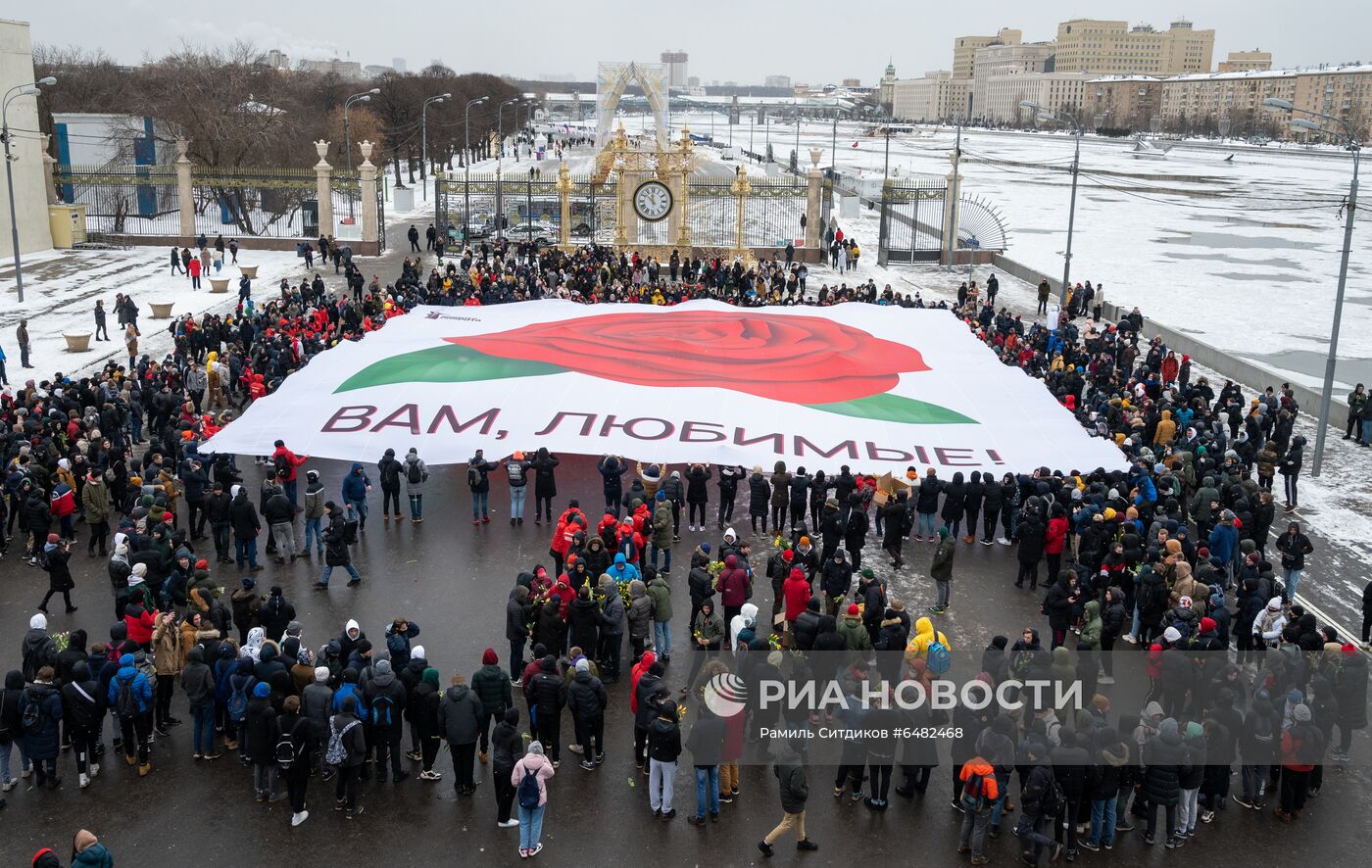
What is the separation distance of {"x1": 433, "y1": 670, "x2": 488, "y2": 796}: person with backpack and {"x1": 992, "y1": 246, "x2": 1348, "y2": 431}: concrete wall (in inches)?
759

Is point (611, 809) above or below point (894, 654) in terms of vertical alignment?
below

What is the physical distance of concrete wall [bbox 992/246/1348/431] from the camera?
22.5 m

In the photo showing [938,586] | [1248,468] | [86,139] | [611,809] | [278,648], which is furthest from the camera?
[86,139]

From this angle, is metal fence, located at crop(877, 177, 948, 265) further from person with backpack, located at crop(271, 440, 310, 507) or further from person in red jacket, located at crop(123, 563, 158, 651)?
person in red jacket, located at crop(123, 563, 158, 651)

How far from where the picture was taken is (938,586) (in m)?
13.5

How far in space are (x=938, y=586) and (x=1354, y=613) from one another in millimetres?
5240

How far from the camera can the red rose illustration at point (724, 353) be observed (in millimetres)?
19562

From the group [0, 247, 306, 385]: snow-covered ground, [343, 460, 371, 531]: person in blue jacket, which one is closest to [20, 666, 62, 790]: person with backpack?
[343, 460, 371, 531]: person in blue jacket

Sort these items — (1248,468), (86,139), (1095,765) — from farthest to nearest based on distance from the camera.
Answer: (86,139) → (1248,468) → (1095,765)

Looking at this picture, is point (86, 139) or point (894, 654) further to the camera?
point (86, 139)

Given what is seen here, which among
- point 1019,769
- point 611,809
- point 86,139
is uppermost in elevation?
point 86,139

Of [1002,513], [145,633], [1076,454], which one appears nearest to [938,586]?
[1002,513]

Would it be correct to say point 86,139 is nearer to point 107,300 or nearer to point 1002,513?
point 107,300

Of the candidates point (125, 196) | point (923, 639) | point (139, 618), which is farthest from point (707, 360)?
point (125, 196)
